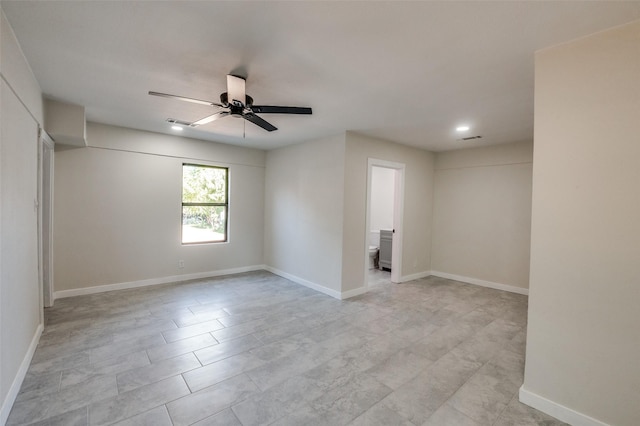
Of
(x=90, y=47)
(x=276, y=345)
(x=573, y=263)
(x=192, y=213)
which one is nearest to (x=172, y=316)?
(x=276, y=345)

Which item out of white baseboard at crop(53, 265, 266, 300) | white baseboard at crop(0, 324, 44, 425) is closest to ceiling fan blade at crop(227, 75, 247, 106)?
white baseboard at crop(0, 324, 44, 425)

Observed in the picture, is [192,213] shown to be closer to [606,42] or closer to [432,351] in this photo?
[432,351]

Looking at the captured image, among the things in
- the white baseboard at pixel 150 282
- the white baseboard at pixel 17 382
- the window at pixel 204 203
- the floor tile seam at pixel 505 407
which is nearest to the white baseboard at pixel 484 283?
the floor tile seam at pixel 505 407

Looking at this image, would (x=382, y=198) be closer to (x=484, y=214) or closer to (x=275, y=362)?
(x=484, y=214)

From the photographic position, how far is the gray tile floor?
6.47ft

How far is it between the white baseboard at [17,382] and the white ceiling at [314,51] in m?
2.49

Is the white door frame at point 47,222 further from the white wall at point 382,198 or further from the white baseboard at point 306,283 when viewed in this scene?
the white wall at point 382,198

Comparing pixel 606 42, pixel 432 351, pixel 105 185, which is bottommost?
pixel 432 351

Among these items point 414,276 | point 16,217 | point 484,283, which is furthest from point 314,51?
point 484,283

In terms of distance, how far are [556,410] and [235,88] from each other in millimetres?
3467

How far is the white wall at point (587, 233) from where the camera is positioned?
1708mm

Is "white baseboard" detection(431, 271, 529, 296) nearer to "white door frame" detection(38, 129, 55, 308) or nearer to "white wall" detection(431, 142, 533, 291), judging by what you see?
"white wall" detection(431, 142, 533, 291)

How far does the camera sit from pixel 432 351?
9.40ft

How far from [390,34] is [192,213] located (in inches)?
184
